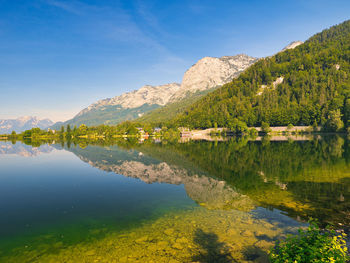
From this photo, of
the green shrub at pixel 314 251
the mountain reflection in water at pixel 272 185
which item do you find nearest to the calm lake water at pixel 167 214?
the mountain reflection in water at pixel 272 185

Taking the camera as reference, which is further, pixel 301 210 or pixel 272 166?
pixel 272 166

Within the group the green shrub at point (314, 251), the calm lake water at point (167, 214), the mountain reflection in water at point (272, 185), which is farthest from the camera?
the mountain reflection in water at point (272, 185)

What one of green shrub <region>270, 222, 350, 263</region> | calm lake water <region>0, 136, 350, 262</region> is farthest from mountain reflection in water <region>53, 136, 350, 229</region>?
green shrub <region>270, 222, 350, 263</region>

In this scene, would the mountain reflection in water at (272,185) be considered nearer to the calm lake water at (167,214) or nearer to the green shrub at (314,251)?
the calm lake water at (167,214)

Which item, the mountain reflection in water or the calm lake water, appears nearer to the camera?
the calm lake water

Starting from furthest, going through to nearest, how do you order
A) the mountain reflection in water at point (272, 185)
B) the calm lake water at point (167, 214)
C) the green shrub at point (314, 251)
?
the mountain reflection in water at point (272, 185)
the calm lake water at point (167, 214)
the green shrub at point (314, 251)

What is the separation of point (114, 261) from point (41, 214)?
11746 mm

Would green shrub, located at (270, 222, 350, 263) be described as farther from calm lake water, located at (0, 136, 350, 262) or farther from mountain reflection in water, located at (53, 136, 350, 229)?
mountain reflection in water, located at (53, 136, 350, 229)

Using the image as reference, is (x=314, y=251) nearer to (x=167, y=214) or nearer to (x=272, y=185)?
(x=167, y=214)

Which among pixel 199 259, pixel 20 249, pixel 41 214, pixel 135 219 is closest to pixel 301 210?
pixel 199 259

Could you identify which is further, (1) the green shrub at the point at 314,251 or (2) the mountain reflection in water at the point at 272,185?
(2) the mountain reflection in water at the point at 272,185

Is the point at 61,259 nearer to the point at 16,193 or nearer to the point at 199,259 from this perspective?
the point at 199,259

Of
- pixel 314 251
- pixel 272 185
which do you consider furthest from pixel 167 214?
pixel 272 185

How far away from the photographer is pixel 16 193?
2708 centimetres
